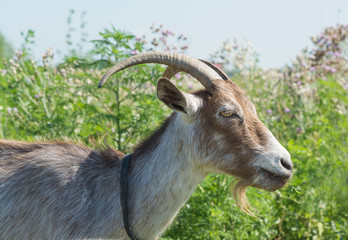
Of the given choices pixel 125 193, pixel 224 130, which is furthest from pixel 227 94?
pixel 125 193

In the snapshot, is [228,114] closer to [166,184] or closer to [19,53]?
[166,184]

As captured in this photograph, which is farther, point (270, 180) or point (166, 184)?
point (166, 184)

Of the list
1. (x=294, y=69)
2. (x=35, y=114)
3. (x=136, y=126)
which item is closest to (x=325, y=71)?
(x=294, y=69)

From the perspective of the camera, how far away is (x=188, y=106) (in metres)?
3.20

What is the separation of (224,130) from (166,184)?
0.56 meters

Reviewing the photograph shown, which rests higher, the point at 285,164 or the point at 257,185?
the point at 285,164

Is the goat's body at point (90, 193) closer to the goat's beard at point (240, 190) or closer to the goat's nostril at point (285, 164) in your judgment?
the goat's beard at point (240, 190)

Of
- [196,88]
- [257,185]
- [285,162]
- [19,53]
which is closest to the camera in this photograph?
[285,162]

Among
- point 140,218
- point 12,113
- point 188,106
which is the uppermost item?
point 188,106

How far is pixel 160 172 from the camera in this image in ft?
10.9

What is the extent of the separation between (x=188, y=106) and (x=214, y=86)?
275 millimetres

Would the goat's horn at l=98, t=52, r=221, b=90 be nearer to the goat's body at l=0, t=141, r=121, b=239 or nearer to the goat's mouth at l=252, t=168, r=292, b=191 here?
the goat's mouth at l=252, t=168, r=292, b=191

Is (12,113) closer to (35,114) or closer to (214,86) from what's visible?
(35,114)

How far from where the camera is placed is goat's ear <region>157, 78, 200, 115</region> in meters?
3.14
